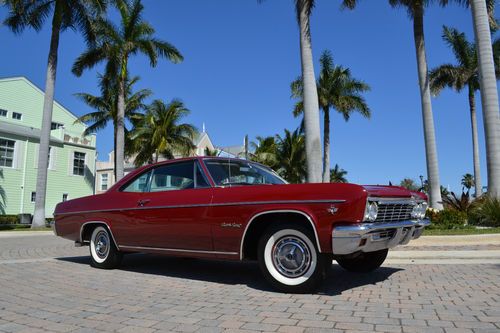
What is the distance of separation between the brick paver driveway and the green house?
2779 centimetres

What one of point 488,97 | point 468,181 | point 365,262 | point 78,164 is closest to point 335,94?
point 488,97

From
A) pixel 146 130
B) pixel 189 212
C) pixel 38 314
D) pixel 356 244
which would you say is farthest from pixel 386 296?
pixel 146 130

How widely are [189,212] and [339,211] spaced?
202 centimetres

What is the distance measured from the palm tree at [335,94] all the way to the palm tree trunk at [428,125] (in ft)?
43.3

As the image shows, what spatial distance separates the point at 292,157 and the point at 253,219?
115ft

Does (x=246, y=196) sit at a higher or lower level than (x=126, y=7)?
lower

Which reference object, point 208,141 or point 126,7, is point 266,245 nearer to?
point 126,7

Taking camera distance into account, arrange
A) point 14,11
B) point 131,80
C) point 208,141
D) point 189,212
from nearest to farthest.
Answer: point 189,212, point 14,11, point 131,80, point 208,141

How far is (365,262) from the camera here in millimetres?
6016

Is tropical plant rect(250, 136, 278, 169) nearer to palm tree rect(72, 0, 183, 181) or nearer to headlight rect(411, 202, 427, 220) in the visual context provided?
palm tree rect(72, 0, 183, 181)

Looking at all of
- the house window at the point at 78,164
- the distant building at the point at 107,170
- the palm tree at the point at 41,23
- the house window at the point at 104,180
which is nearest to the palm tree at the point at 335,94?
the palm tree at the point at 41,23

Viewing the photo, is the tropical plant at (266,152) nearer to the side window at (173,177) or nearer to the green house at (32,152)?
the green house at (32,152)

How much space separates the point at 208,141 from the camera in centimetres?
5928

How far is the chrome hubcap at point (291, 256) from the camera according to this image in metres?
4.59
